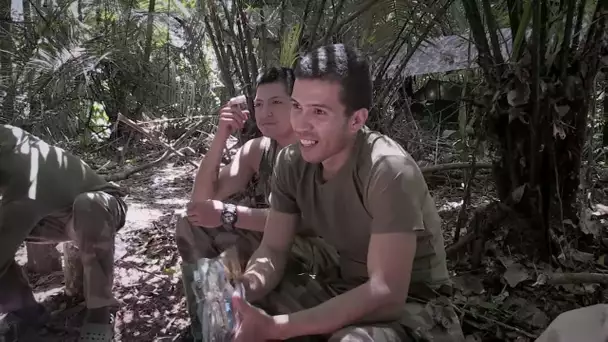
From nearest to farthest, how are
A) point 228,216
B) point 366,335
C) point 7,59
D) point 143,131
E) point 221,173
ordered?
point 366,335
point 228,216
point 221,173
point 143,131
point 7,59

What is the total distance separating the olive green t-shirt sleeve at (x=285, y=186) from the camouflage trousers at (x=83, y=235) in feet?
2.91

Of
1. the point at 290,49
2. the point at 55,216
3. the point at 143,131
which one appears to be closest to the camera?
the point at 55,216

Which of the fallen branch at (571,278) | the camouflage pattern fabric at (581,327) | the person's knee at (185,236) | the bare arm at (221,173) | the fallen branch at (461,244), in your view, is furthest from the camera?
the fallen branch at (461,244)

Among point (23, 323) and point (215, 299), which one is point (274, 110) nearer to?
point (215, 299)

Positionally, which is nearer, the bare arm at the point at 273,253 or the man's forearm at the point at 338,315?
the man's forearm at the point at 338,315

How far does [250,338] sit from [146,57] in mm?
5456

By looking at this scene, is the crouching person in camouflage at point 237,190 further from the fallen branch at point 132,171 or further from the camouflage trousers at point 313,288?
the fallen branch at point 132,171

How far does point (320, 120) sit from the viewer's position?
172 cm

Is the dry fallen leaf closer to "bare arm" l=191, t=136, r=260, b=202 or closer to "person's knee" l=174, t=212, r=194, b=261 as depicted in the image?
"bare arm" l=191, t=136, r=260, b=202

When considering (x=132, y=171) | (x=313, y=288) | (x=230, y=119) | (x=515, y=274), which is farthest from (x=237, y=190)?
(x=132, y=171)

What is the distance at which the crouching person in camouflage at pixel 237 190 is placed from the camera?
2.31 m

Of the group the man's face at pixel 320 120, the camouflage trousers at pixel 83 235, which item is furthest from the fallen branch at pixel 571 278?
the camouflage trousers at pixel 83 235

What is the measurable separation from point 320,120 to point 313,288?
0.56m

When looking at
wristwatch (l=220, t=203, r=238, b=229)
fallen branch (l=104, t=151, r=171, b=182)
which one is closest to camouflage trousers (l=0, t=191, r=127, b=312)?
wristwatch (l=220, t=203, r=238, b=229)
